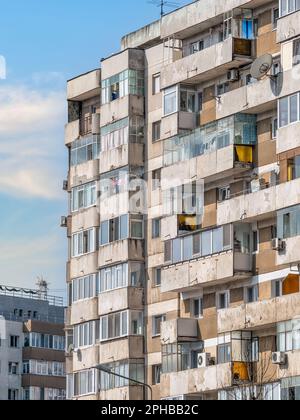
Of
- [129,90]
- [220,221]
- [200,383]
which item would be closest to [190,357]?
[200,383]

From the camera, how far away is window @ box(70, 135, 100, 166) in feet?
241

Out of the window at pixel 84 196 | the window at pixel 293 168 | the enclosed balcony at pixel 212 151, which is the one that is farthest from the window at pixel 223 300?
the window at pixel 84 196

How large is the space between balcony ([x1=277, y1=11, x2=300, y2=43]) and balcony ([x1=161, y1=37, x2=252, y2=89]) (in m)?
3.09

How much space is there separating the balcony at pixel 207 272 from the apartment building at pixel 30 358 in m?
50.8

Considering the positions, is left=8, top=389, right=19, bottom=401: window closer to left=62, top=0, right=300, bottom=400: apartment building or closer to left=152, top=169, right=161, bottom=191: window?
left=62, top=0, right=300, bottom=400: apartment building

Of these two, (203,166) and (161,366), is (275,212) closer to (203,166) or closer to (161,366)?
(203,166)

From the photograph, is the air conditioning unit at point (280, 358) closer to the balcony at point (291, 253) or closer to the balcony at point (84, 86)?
the balcony at point (291, 253)

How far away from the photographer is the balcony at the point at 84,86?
74312mm

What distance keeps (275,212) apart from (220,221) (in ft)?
12.0

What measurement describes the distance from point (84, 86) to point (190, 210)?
12.4 m

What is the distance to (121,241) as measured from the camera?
6975 centimetres

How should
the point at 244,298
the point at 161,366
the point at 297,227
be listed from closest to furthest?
the point at 297,227 < the point at 244,298 < the point at 161,366

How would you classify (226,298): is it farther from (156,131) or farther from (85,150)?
(85,150)

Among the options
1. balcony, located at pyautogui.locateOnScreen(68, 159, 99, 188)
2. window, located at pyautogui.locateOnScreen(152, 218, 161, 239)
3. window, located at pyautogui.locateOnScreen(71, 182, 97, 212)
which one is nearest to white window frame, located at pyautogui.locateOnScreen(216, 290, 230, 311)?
window, located at pyautogui.locateOnScreen(152, 218, 161, 239)
